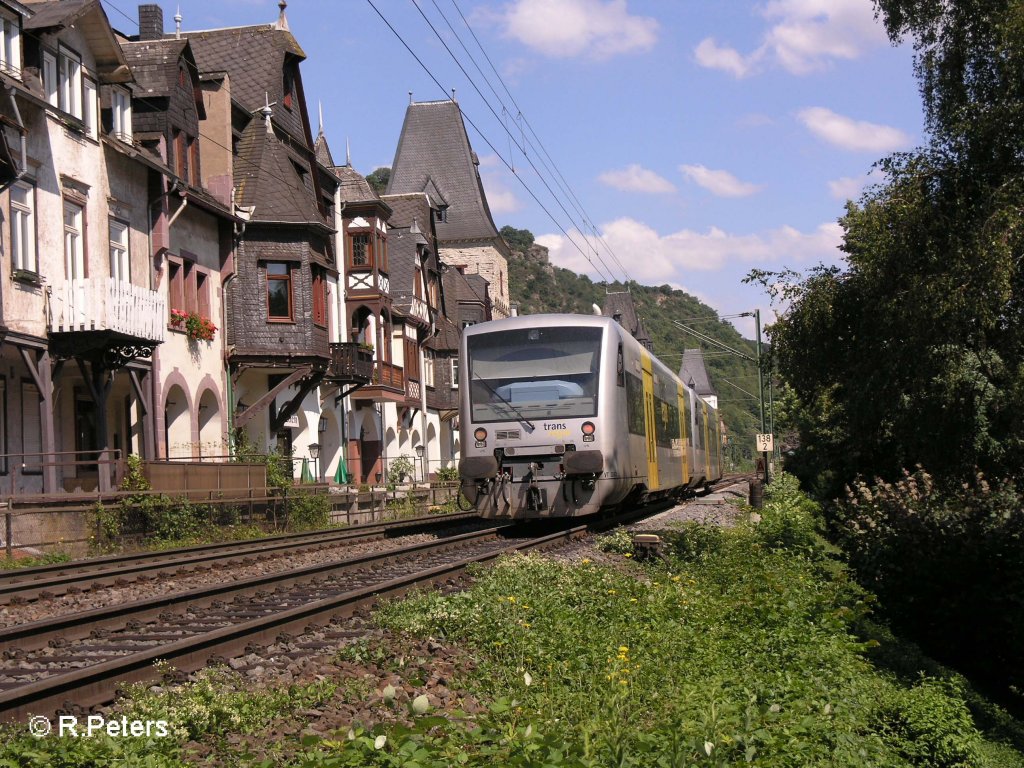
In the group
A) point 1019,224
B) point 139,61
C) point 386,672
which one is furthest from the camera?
point 139,61

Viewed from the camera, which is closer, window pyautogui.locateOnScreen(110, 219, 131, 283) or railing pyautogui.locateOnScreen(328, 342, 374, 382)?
window pyautogui.locateOnScreen(110, 219, 131, 283)

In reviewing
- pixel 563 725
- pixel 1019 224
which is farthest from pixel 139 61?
pixel 563 725

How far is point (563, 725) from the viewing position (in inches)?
248

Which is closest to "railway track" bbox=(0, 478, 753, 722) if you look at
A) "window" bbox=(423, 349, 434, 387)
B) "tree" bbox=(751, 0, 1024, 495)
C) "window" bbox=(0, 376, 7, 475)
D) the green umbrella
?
"tree" bbox=(751, 0, 1024, 495)

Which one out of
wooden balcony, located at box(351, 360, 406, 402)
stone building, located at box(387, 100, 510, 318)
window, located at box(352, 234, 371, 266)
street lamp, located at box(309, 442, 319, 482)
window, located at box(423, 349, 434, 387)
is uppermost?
stone building, located at box(387, 100, 510, 318)

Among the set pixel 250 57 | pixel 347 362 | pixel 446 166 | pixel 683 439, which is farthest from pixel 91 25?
pixel 446 166

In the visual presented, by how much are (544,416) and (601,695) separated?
12134 millimetres

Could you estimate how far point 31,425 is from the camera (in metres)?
24.5

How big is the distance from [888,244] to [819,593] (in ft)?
30.1

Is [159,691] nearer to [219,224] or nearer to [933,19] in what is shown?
[933,19]

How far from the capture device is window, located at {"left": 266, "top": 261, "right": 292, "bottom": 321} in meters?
34.2

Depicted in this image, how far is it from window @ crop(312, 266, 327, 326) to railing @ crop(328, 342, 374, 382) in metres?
1.09

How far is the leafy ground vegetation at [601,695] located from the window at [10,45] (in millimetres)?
15466

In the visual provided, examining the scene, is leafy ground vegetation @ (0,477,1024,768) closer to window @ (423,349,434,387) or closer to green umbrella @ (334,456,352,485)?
green umbrella @ (334,456,352,485)
